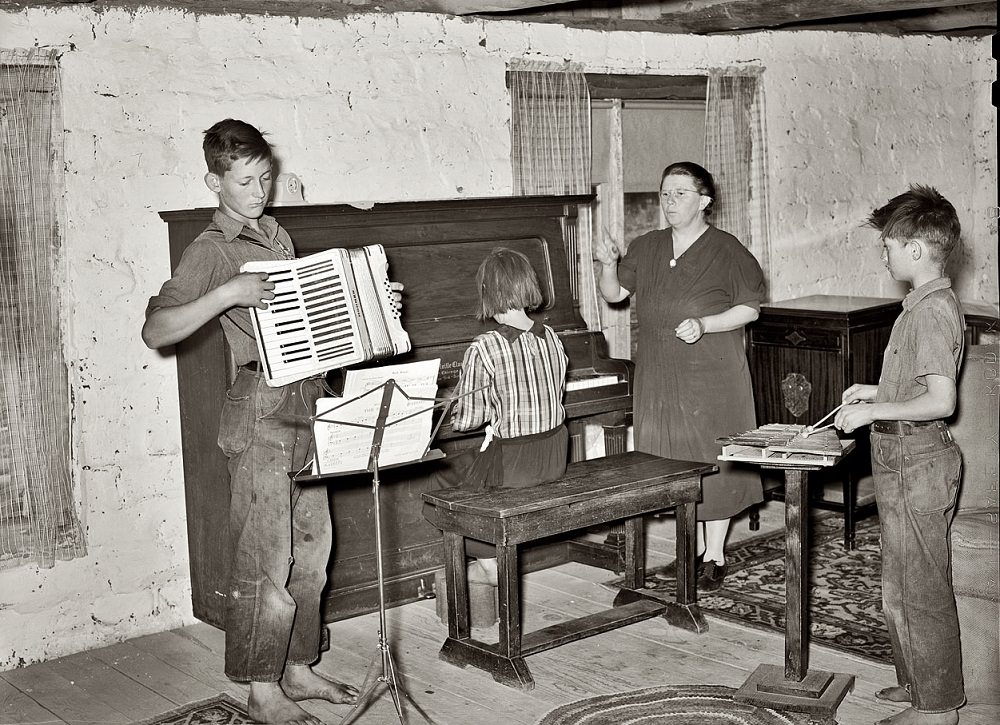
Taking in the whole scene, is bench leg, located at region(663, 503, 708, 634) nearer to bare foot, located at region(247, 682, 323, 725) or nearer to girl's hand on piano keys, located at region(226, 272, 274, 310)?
bare foot, located at region(247, 682, 323, 725)

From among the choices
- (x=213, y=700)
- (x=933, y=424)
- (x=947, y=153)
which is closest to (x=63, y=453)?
(x=213, y=700)

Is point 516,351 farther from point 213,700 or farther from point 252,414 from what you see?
point 213,700

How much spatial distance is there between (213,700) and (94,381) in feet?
4.41

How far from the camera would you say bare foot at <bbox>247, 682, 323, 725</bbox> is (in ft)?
12.0

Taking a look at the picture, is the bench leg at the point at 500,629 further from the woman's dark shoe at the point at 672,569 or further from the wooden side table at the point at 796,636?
the woman's dark shoe at the point at 672,569

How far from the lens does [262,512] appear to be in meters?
3.62

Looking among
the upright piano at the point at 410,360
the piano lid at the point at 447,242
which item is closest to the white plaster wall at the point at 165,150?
the upright piano at the point at 410,360

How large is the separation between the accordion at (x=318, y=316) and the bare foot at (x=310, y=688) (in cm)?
106

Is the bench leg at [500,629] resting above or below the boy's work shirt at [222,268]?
below

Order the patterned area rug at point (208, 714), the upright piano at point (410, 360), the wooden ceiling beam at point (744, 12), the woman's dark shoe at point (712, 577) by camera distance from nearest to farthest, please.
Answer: the patterned area rug at point (208, 714)
the upright piano at point (410, 360)
the woman's dark shoe at point (712, 577)
the wooden ceiling beam at point (744, 12)

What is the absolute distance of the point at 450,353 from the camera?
4.72 metres

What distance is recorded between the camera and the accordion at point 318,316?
3365 mm

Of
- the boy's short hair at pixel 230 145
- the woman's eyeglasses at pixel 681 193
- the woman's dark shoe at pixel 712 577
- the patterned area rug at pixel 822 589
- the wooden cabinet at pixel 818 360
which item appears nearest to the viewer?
the boy's short hair at pixel 230 145

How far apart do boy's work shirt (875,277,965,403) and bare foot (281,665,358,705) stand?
1.97 metres
